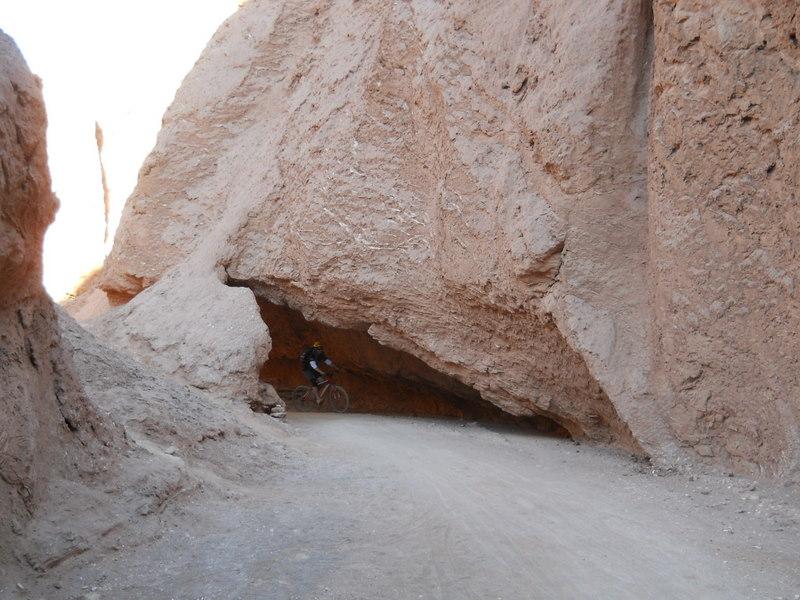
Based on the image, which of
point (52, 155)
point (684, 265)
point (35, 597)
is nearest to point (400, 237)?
point (684, 265)

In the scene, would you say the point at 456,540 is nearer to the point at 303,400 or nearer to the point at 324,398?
the point at 324,398

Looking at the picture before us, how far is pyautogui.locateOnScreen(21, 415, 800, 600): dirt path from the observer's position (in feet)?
12.0

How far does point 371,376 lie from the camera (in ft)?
42.0

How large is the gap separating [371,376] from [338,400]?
1406 mm

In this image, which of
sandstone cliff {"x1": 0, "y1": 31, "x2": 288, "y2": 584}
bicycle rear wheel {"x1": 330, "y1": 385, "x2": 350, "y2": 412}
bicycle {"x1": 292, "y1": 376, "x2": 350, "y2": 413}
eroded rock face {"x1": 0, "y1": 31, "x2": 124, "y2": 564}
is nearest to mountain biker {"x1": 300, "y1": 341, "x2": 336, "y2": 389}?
bicycle {"x1": 292, "y1": 376, "x2": 350, "y2": 413}

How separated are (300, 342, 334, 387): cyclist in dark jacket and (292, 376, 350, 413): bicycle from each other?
102mm

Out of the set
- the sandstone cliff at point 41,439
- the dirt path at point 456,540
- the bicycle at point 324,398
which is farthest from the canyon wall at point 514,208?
the sandstone cliff at point 41,439

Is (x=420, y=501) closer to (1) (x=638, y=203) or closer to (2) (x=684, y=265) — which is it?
(2) (x=684, y=265)

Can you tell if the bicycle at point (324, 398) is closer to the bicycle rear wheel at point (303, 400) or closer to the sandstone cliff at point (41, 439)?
the bicycle rear wheel at point (303, 400)

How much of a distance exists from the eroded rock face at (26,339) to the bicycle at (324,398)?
271 inches

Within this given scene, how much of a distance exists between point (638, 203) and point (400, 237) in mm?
3214

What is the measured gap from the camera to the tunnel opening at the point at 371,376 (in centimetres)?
1157

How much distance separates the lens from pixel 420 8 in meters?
9.39

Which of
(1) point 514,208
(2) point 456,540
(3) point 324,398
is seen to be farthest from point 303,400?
(2) point 456,540
